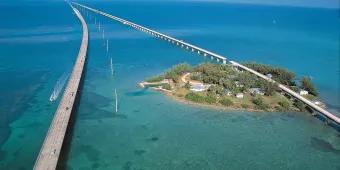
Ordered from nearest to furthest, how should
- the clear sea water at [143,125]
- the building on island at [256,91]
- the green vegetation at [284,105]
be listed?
the clear sea water at [143,125] → the green vegetation at [284,105] → the building on island at [256,91]

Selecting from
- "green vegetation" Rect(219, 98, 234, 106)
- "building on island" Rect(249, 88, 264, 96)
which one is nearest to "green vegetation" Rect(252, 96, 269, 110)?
"building on island" Rect(249, 88, 264, 96)

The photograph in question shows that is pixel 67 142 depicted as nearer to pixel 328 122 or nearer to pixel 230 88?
pixel 230 88

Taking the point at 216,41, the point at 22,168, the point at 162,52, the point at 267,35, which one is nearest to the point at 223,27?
the point at 267,35

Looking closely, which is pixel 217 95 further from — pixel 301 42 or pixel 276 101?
pixel 301 42

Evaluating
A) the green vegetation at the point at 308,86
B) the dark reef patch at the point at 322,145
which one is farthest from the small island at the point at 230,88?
the dark reef patch at the point at 322,145

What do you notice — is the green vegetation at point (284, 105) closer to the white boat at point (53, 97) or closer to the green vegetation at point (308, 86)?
the green vegetation at point (308, 86)
